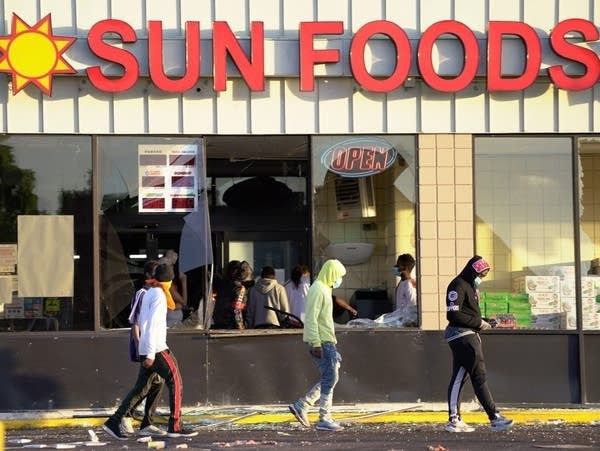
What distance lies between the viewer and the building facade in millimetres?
11750

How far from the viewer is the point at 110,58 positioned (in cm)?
1153

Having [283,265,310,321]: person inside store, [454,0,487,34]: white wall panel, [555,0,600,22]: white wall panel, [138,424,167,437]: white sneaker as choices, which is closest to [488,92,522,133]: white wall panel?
[454,0,487,34]: white wall panel

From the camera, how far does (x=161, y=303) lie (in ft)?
33.2

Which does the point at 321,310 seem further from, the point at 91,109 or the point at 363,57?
the point at 91,109

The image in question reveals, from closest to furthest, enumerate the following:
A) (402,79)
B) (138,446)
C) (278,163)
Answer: (138,446), (402,79), (278,163)

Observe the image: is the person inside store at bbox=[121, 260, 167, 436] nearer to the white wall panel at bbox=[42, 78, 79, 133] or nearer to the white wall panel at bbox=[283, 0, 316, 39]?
the white wall panel at bbox=[42, 78, 79, 133]

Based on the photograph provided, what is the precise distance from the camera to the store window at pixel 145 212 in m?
12.0

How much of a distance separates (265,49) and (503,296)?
13.3ft

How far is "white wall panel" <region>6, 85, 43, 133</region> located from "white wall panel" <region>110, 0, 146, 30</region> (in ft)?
4.15

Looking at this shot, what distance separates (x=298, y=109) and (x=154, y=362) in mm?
3591

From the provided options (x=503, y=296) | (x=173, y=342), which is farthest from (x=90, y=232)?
(x=503, y=296)

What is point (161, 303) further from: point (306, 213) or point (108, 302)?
point (306, 213)

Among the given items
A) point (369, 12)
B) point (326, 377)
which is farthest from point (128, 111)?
point (326, 377)

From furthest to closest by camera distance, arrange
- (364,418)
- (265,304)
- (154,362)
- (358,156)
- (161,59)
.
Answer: (265,304)
(358,156)
(161,59)
(364,418)
(154,362)
